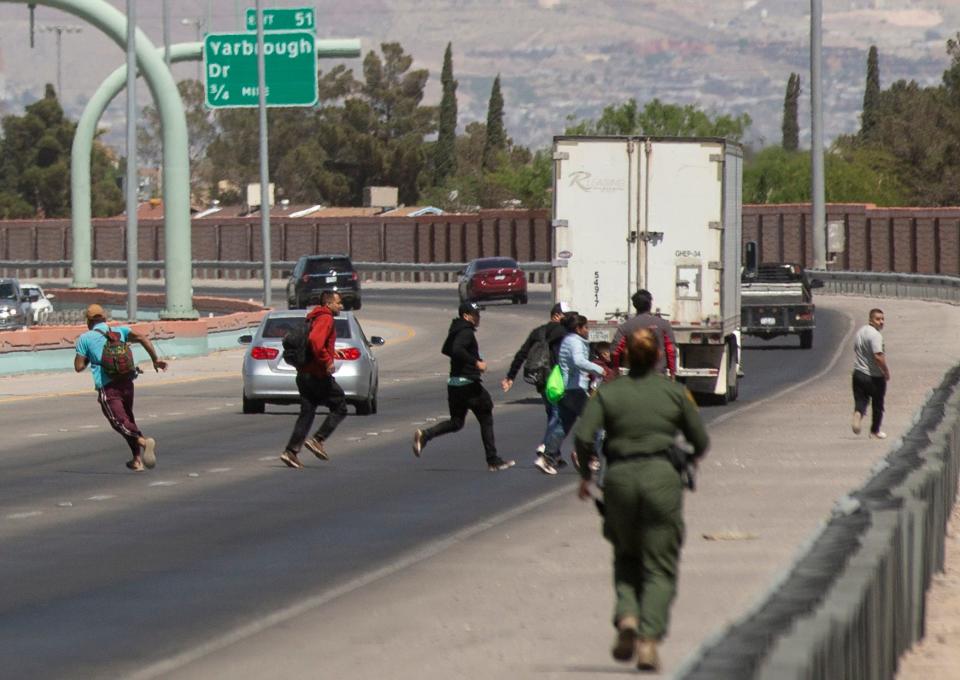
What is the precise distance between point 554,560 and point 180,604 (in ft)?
10.3

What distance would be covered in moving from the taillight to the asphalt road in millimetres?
878

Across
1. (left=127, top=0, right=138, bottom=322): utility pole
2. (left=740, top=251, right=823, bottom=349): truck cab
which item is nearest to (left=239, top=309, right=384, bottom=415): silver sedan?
(left=127, top=0, right=138, bottom=322): utility pole

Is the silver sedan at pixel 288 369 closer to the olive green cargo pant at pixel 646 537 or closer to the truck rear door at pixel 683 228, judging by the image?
the truck rear door at pixel 683 228

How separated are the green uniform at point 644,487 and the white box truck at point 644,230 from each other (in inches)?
807

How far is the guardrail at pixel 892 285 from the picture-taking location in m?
66.9

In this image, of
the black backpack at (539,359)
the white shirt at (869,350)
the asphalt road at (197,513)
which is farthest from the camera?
the white shirt at (869,350)

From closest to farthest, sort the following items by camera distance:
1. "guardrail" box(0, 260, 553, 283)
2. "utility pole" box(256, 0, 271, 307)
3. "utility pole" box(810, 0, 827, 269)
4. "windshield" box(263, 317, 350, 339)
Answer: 1. "windshield" box(263, 317, 350, 339)
2. "utility pole" box(256, 0, 271, 307)
3. "utility pole" box(810, 0, 827, 269)
4. "guardrail" box(0, 260, 553, 283)

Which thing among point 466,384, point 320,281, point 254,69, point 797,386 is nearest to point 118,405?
point 466,384

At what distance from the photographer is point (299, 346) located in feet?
73.0

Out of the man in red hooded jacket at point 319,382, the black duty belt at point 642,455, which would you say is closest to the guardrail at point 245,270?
the man in red hooded jacket at point 319,382

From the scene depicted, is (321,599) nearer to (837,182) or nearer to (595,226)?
(595,226)

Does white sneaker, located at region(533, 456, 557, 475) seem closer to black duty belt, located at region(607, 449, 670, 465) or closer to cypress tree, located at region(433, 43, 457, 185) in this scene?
black duty belt, located at region(607, 449, 670, 465)

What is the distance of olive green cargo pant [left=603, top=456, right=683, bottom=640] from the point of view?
1039cm

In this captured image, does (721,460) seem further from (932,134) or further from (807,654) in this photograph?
(932,134)
